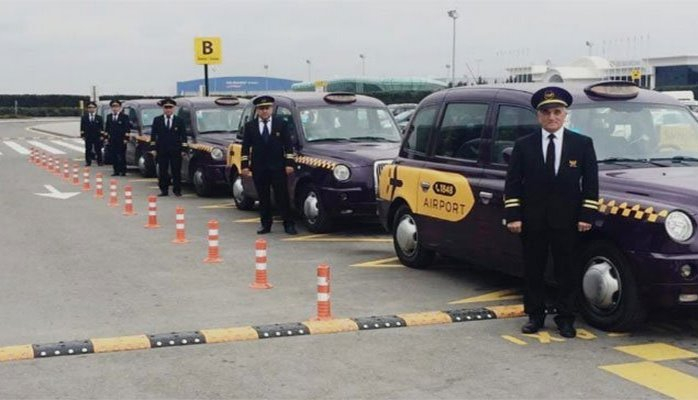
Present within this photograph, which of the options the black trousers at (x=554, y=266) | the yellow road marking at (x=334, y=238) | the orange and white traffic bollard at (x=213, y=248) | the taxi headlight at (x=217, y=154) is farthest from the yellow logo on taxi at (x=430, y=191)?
the taxi headlight at (x=217, y=154)

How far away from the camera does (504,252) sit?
822cm

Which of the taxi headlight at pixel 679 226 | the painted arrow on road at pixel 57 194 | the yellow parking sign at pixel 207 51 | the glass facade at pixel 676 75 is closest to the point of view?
the taxi headlight at pixel 679 226

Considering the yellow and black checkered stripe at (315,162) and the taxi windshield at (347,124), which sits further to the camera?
the taxi windshield at (347,124)

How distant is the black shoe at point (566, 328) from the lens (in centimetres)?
705

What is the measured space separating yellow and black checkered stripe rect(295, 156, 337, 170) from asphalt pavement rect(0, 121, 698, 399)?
968 millimetres

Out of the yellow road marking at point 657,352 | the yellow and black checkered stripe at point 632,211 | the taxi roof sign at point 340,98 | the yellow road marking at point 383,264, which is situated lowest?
the yellow road marking at point 383,264

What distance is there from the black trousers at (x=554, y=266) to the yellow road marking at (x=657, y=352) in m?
0.53

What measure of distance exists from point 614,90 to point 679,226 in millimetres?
2031

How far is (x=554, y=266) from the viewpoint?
23.4 feet

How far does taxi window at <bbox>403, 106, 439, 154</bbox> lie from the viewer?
9695 millimetres

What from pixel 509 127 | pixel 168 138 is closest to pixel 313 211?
pixel 509 127

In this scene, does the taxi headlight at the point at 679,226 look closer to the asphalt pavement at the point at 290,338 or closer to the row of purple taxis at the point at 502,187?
the row of purple taxis at the point at 502,187

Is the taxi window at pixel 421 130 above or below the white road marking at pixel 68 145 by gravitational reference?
above

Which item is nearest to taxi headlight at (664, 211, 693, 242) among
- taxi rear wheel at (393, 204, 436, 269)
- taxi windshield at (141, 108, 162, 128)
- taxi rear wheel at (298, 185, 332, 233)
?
taxi rear wheel at (393, 204, 436, 269)
